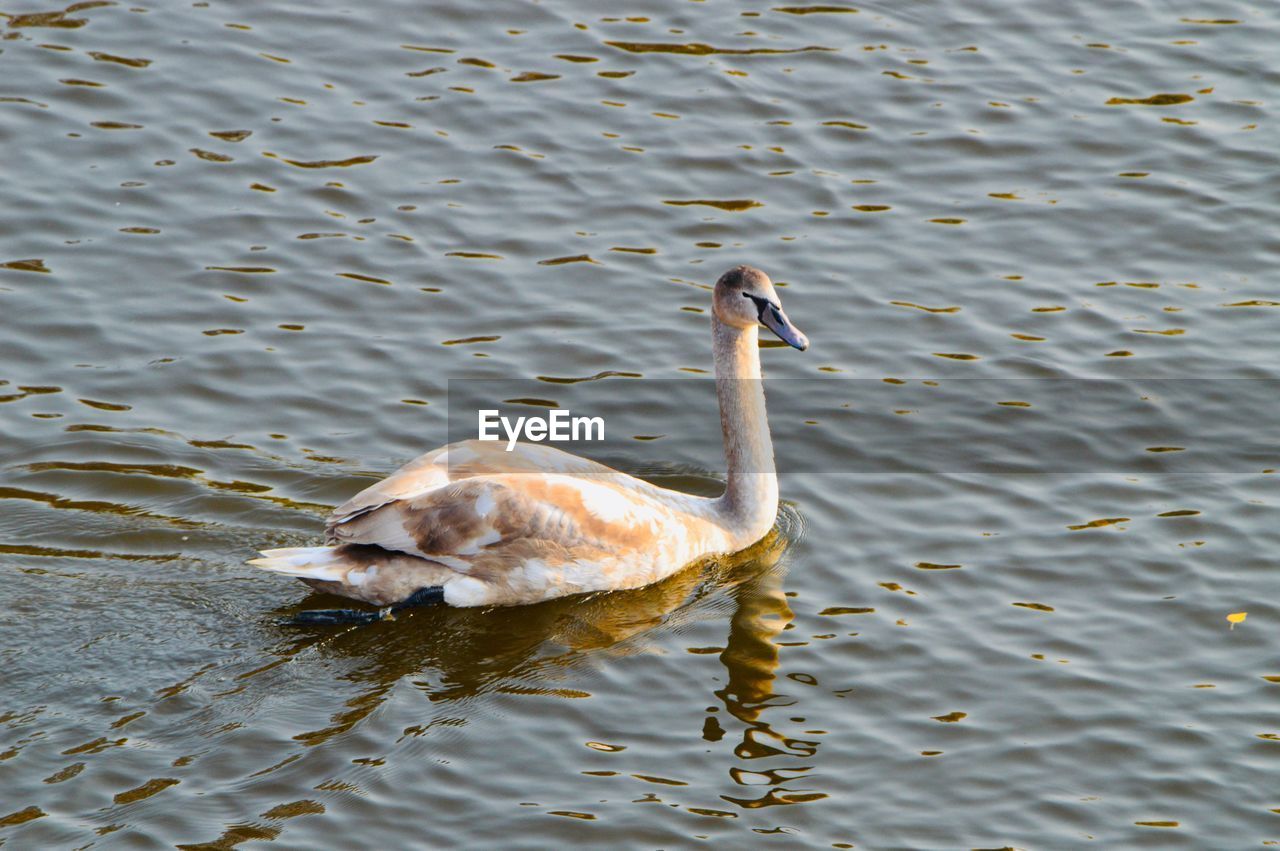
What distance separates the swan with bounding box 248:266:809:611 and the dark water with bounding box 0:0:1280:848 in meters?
0.23

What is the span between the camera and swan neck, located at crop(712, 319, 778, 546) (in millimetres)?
10266

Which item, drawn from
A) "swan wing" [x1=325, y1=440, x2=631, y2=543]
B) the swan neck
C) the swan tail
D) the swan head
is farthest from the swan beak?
the swan tail

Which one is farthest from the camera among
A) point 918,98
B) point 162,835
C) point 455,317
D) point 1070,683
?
point 918,98

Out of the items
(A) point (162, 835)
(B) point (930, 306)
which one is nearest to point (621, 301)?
(B) point (930, 306)

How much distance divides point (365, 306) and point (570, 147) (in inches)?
101

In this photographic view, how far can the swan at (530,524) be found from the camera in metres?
9.48

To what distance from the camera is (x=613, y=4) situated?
621 inches

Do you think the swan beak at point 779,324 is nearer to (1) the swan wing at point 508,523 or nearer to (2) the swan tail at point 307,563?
(1) the swan wing at point 508,523

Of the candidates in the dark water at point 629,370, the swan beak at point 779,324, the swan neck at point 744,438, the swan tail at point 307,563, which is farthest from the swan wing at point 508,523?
the swan beak at point 779,324

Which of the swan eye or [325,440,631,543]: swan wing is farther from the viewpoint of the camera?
the swan eye

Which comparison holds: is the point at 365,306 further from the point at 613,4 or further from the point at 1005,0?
the point at 1005,0

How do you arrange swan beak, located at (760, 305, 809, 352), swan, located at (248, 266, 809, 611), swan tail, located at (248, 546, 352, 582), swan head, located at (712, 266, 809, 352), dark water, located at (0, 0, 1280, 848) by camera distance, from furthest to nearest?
swan head, located at (712, 266, 809, 352), swan beak, located at (760, 305, 809, 352), swan, located at (248, 266, 809, 611), swan tail, located at (248, 546, 352, 582), dark water, located at (0, 0, 1280, 848)

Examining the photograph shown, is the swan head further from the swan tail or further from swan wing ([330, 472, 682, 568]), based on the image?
the swan tail

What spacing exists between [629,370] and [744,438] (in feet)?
4.97
